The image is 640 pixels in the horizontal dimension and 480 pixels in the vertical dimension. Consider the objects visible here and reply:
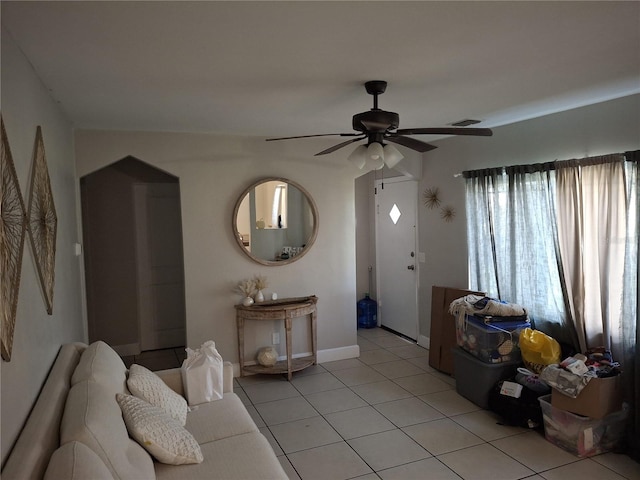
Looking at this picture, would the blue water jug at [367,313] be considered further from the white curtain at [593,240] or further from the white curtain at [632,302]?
the white curtain at [632,302]

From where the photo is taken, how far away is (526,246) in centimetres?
386

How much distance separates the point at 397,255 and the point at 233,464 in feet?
13.1

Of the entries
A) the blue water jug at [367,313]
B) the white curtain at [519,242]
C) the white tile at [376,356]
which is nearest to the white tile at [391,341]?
the white tile at [376,356]

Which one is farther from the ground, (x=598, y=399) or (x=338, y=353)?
(x=598, y=399)

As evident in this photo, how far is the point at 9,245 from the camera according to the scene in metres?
1.66

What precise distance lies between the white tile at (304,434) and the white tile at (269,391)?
0.51m

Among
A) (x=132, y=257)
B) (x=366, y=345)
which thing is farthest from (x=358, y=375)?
(x=132, y=257)

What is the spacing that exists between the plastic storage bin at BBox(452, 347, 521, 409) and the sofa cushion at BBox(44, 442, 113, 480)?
290 cm

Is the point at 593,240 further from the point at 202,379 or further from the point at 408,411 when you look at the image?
the point at 202,379

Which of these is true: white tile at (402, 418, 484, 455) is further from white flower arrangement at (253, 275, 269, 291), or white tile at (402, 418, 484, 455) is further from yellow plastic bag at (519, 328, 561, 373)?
white flower arrangement at (253, 275, 269, 291)

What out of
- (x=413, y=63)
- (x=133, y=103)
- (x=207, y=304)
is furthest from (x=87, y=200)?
(x=413, y=63)

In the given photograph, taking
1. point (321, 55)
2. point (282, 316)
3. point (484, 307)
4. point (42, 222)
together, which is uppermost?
point (321, 55)

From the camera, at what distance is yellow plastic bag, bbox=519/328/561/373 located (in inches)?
134

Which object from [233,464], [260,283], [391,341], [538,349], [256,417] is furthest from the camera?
[391,341]
